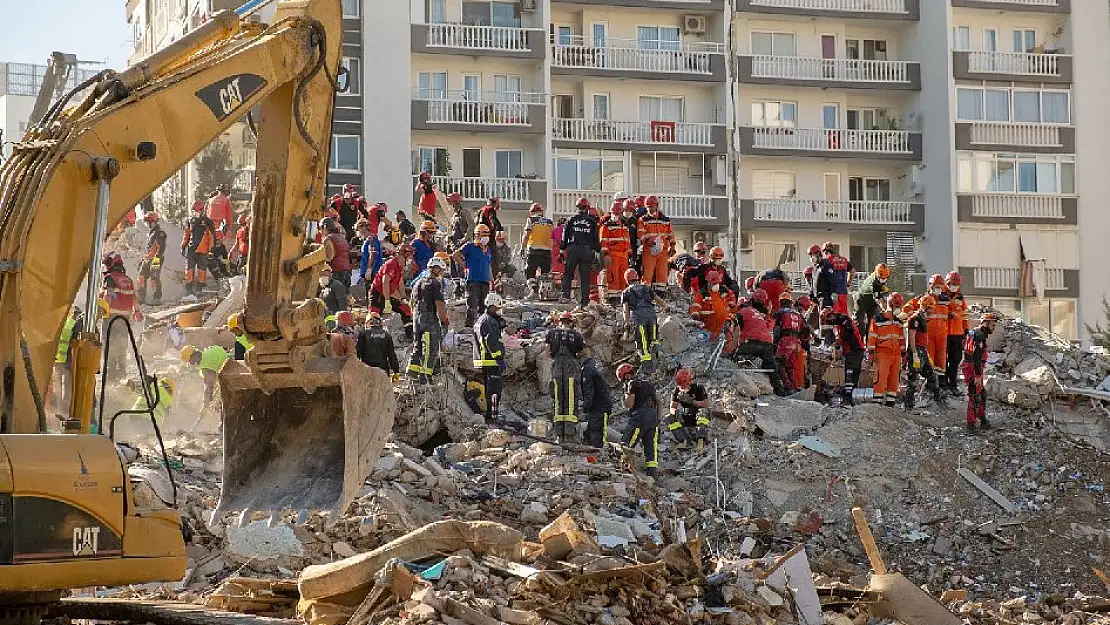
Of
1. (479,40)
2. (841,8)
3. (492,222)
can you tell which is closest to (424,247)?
(492,222)

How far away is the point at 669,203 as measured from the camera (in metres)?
43.0

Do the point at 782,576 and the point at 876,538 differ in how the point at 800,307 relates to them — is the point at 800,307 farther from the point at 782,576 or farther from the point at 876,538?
the point at 782,576

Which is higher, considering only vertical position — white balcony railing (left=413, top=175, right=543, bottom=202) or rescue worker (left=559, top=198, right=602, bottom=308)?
white balcony railing (left=413, top=175, right=543, bottom=202)

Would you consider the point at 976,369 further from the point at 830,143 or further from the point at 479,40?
the point at 830,143

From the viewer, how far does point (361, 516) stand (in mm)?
16703

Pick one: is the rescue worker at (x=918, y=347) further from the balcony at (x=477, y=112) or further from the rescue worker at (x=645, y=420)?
the balcony at (x=477, y=112)

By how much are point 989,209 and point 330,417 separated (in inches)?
1474

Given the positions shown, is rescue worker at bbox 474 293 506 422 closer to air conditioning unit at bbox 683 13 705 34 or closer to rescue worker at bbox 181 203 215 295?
rescue worker at bbox 181 203 215 295

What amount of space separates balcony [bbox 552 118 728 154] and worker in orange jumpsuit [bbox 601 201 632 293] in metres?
16.7

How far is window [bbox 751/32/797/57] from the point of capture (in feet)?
149

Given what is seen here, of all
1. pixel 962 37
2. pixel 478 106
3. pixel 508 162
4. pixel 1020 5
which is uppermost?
pixel 1020 5

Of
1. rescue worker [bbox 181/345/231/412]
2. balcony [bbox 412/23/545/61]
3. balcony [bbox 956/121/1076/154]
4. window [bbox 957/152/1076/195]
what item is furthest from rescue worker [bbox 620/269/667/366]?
window [bbox 957/152/1076/195]

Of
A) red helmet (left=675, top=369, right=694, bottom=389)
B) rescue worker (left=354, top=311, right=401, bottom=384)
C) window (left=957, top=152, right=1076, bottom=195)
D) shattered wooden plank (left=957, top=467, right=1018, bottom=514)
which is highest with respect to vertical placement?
window (left=957, top=152, right=1076, bottom=195)

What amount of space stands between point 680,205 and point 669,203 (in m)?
0.35
